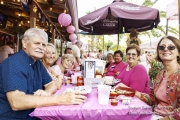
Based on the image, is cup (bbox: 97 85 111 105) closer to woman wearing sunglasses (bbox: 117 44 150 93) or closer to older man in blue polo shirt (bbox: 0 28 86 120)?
older man in blue polo shirt (bbox: 0 28 86 120)

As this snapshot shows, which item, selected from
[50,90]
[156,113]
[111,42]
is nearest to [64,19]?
[50,90]

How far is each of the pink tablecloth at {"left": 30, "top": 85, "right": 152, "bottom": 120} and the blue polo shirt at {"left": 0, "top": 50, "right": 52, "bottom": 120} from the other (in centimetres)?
30

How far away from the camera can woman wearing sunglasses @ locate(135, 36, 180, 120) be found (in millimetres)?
1840

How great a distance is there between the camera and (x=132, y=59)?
3.14 metres

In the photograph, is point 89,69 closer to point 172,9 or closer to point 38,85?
point 38,85

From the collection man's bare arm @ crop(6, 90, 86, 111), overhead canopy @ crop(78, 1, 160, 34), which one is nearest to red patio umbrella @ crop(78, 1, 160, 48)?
overhead canopy @ crop(78, 1, 160, 34)

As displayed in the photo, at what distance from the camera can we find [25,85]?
5.47 ft

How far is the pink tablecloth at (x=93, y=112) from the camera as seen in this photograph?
151 centimetres

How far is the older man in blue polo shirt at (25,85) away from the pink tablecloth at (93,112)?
0.27 feet

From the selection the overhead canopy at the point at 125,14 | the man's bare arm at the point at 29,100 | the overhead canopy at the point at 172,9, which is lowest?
the man's bare arm at the point at 29,100

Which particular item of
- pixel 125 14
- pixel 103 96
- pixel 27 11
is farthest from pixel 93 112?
pixel 27 11

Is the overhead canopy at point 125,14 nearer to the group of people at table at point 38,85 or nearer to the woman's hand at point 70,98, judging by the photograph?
the group of people at table at point 38,85

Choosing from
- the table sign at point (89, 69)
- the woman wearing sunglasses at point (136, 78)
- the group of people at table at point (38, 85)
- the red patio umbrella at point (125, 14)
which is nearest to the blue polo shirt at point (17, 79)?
the group of people at table at point (38, 85)

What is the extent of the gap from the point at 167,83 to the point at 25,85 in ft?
4.53
